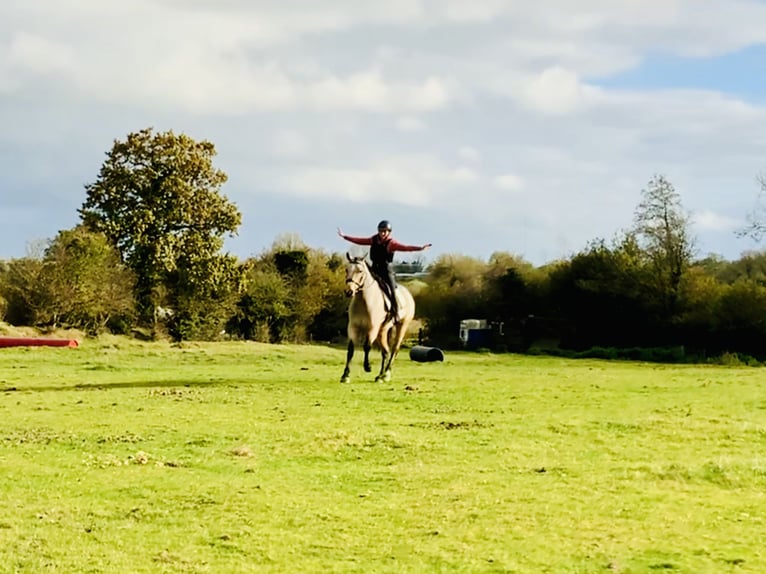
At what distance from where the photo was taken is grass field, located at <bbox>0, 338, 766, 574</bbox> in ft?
22.0

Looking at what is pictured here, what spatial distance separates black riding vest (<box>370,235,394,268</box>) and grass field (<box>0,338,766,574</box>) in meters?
3.37

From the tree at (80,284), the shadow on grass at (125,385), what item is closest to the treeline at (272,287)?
the tree at (80,284)

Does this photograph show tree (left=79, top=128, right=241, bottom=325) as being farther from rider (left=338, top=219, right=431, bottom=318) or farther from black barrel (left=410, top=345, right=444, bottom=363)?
rider (left=338, top=219, right=431, bottom=318)

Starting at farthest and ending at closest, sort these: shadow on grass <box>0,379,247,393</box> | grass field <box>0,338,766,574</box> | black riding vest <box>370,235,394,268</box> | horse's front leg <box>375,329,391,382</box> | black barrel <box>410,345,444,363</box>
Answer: black barrel <box>410,345,444,363</box>, horse's front leg <box>375,329,391,382</box>, black riding vest <box>370,235,394,268</box>, shadow on grass <box>0,379,247,393</box>, grass field <box>0,338,766,574</box>

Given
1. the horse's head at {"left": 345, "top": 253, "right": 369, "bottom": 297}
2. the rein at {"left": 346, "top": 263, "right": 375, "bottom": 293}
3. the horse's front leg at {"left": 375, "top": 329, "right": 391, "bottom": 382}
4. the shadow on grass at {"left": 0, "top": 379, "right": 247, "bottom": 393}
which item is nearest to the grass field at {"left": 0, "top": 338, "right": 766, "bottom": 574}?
the shadow on grass at {"left": 0, "top": 379, "right": 247, "bottom": 393}

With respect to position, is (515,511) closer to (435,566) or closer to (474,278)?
(435,566)

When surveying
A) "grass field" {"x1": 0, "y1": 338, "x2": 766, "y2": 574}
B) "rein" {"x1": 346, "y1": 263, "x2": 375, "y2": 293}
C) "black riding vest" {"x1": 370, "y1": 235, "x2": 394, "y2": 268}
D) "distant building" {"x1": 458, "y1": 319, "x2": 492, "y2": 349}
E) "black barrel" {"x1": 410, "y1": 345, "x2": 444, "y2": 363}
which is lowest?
"grass field" {"x1": 0, "y1": 338, "x2": 766, "y2": 574}

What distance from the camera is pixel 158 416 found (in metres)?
14.2

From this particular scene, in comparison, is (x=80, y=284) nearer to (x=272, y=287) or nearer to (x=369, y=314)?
(x=272, y=287)

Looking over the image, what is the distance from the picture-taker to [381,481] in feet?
30.5

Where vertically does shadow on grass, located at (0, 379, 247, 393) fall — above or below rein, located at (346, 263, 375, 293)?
below

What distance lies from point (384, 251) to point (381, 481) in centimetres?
1122

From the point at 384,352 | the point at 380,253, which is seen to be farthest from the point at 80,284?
the point at 380,253

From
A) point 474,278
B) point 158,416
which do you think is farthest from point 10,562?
point 474,278
